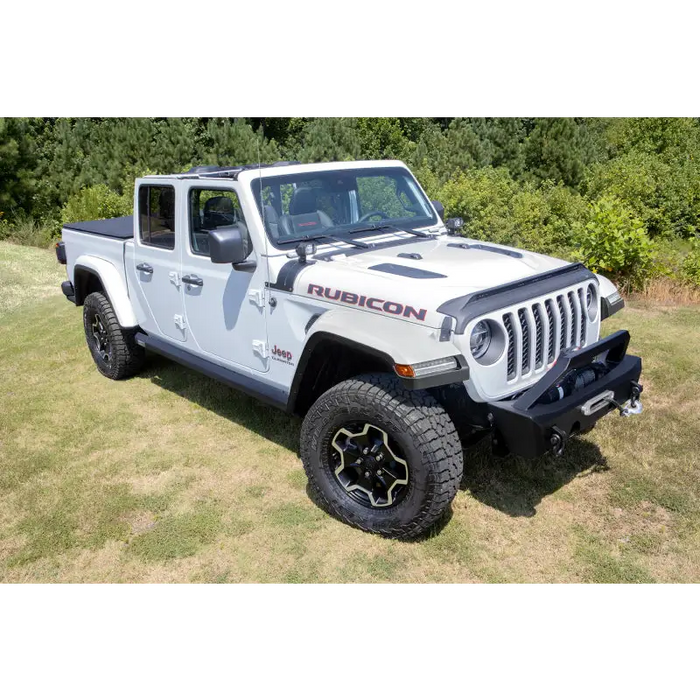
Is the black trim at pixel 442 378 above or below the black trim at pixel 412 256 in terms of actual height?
below

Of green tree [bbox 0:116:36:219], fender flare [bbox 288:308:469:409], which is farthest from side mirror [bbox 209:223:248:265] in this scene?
green tree [bbox 0:116:36:219]

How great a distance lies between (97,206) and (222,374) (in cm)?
1065

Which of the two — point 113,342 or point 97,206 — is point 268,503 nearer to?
point 113,342

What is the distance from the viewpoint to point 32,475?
4.54 meters

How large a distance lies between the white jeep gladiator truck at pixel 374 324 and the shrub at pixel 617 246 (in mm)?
3644

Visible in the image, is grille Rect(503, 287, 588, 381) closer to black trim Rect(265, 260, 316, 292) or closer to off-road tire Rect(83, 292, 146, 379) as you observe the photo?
black trim Rect(265, 260, 316, 292)

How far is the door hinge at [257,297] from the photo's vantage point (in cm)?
421

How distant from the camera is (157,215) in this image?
5105mm

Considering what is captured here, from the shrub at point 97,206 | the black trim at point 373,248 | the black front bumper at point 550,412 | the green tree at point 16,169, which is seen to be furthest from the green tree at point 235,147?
the black front bumper at point 550,412

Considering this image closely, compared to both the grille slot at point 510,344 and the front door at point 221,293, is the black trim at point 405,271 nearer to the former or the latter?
the grille slot at point 510,344

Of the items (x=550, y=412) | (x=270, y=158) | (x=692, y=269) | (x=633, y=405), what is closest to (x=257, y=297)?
(x=550, y=412)

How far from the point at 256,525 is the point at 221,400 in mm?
1956

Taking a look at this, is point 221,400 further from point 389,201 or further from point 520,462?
point 520,462
